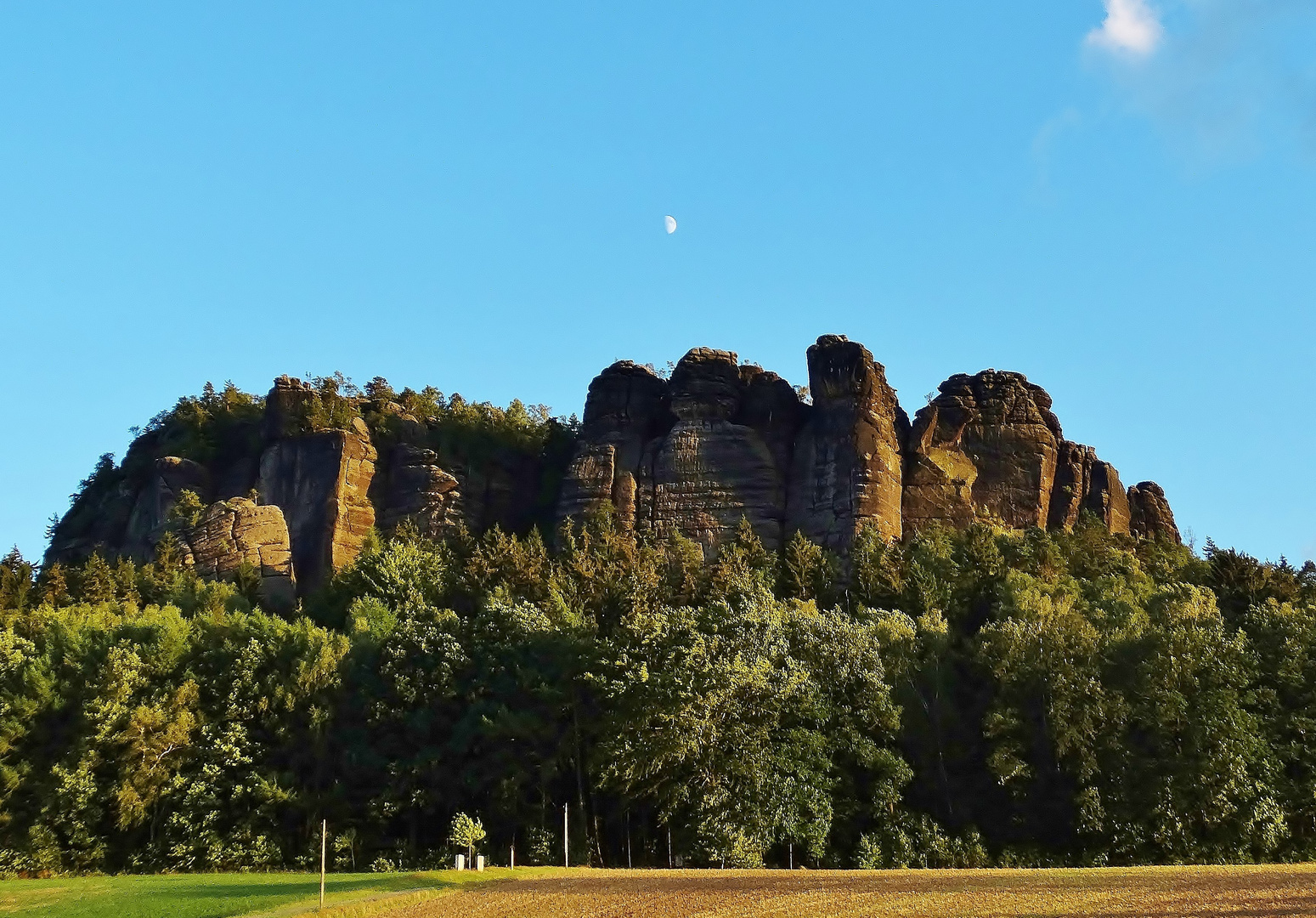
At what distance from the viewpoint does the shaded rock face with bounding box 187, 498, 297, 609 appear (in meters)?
84.9

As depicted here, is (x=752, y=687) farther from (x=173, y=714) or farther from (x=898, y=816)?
(x=173, y=714)

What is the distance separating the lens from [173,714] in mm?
60844

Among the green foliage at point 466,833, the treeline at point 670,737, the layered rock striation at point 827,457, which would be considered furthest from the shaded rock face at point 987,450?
the green foliage at point 466,833

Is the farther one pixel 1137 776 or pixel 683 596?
pixel 683 596

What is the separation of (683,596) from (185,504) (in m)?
36.9

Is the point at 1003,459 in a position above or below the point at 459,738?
above

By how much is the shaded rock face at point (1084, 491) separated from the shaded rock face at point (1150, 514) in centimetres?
141

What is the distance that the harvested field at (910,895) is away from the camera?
32.4m

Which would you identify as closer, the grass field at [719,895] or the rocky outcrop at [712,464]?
the grass field at [719,895]

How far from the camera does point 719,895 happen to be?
37.4m

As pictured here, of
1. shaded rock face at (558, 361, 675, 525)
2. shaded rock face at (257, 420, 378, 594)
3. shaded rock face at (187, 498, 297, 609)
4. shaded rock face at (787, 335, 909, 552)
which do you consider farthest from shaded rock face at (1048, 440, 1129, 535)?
shaded rock face at (187, 498, 297, 609)

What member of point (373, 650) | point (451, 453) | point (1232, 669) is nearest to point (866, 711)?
point (1232, 669)

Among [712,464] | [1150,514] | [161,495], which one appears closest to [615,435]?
[712,464]

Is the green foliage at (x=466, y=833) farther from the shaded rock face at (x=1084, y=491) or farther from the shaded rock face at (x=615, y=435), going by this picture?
the shaded rock face at (x=1084, y=491)
